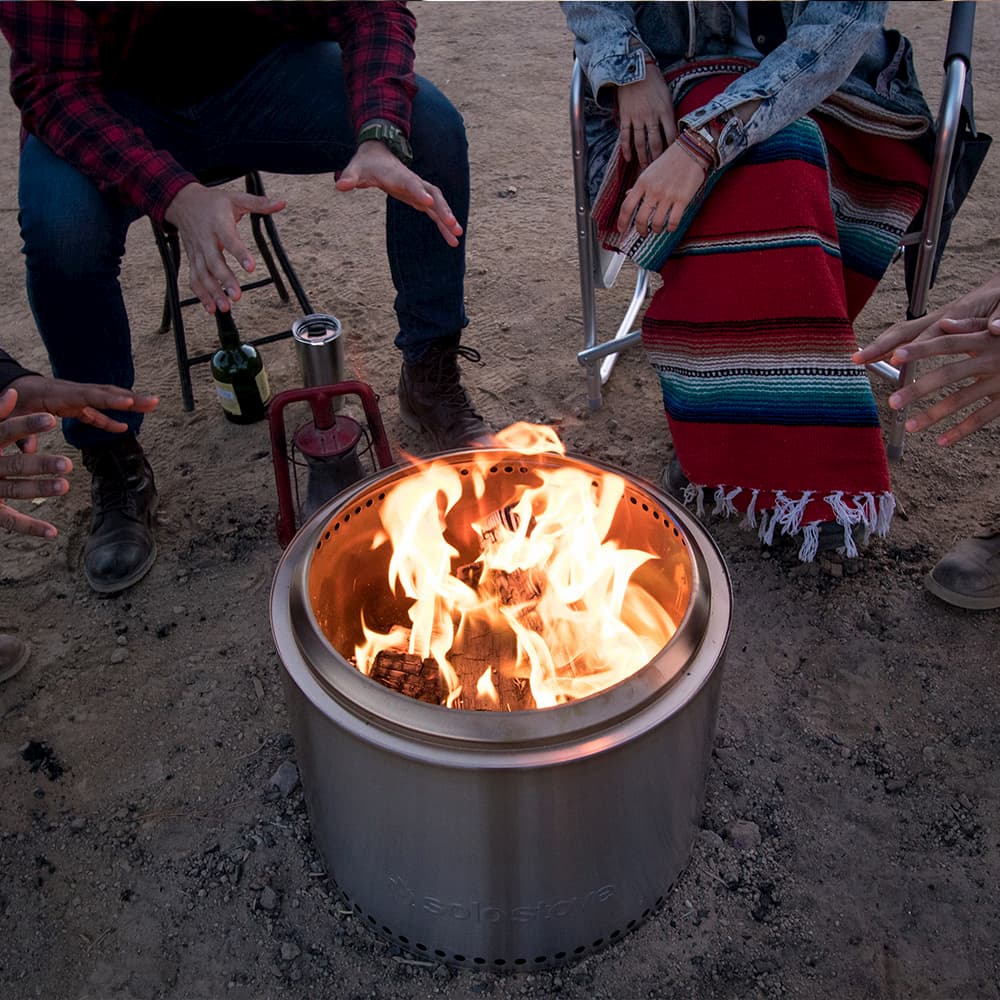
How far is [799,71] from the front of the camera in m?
2.03

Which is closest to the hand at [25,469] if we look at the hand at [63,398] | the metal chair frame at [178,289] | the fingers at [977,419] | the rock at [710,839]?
the hand at [63,398]

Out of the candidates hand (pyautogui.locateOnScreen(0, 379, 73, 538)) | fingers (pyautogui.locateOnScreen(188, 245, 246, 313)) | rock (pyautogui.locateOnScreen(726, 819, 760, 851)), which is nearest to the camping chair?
fingers (pyautogui.locateOnScreen(188, 245, 246, 313))

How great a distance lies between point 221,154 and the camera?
92.0 inches

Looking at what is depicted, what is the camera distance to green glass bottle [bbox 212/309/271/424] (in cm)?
269

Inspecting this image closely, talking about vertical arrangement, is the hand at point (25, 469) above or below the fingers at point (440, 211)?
below

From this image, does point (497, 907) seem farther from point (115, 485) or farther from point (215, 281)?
point (115, 485)

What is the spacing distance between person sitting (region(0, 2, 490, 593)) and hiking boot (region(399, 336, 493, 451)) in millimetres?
12

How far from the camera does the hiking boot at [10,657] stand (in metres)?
2.10

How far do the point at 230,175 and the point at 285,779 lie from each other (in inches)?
60.4

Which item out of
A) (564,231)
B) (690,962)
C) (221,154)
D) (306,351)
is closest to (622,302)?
Result: (564,231)

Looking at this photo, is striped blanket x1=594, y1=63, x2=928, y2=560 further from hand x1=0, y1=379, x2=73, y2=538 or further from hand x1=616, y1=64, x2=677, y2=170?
hand x1=0, y1=379, x2=73, y2=538

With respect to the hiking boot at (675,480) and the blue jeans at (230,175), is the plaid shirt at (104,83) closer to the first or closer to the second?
the blue jeans at (230,175)

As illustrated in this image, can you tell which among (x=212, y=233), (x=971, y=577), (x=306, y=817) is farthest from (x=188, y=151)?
(x=971, y=577)

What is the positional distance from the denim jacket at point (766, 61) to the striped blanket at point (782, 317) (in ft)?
0.23
